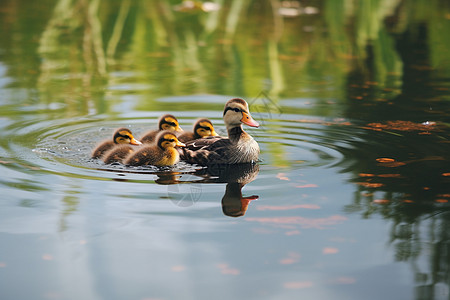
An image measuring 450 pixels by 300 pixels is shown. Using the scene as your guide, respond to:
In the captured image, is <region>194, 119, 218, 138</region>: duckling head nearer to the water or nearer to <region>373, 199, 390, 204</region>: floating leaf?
the water

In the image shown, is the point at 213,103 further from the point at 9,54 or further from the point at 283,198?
the point at 9,54

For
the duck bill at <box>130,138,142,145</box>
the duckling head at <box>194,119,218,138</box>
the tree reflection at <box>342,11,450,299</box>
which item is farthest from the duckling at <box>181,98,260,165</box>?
the tree reflection at <box>342,11,450,299</box>

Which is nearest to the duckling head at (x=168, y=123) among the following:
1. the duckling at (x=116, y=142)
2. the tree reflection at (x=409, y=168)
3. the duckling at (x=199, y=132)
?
the duckling at (x=199, y=132)

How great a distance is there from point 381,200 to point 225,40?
7773 millimetres

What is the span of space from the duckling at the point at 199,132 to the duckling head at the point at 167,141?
0.48 meters

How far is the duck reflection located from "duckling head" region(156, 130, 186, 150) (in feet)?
1.15

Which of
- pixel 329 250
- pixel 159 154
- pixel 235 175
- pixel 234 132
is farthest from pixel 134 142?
pixel 329 250

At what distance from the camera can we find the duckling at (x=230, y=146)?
607 cm

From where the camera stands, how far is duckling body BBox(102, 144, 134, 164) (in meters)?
6.04

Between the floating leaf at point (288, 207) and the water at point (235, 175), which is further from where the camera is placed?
the floating leaf at point (288, 207)

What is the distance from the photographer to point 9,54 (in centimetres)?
1109

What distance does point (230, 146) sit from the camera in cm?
613

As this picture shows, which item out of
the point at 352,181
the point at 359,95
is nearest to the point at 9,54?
the point at 359,95

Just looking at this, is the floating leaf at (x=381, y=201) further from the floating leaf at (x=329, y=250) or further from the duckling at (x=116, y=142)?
the duckling at (x=116, y=142)
